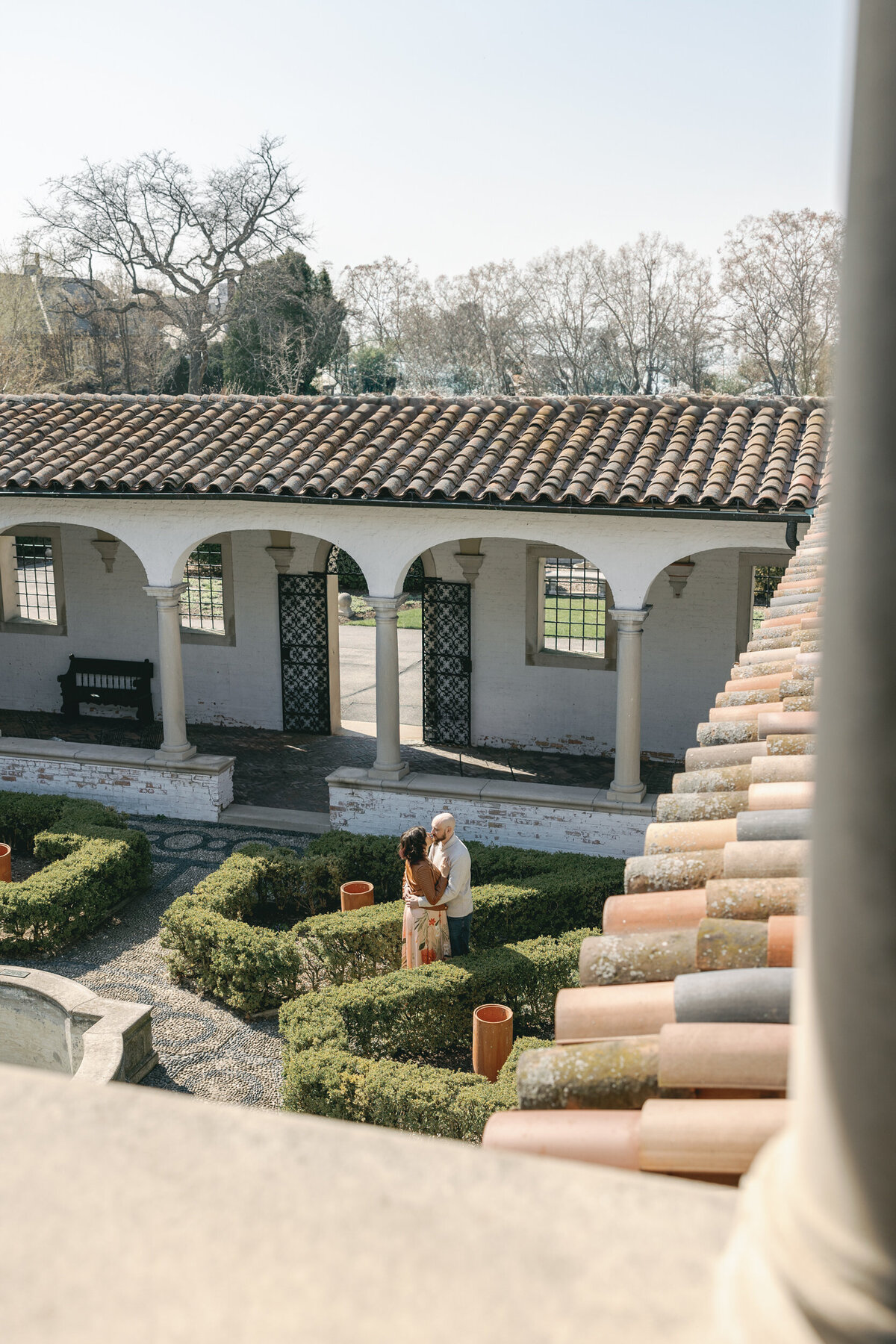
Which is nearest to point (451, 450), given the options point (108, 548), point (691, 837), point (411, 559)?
point (411, 559)

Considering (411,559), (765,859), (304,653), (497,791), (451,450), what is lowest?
(497,791)

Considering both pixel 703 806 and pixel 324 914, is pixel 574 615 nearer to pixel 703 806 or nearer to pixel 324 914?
pixel 324 914

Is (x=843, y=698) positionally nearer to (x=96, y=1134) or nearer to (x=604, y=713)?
(x=96, y=1134)

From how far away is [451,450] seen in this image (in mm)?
11805

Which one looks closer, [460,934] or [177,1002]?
[460,934]

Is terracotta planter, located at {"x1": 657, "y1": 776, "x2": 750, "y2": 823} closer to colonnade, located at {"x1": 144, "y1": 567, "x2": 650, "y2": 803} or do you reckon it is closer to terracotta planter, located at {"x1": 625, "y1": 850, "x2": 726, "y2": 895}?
terracotta planter, located at {"x1": 625, "y1": 850, "x2": 726, "y2": 895}

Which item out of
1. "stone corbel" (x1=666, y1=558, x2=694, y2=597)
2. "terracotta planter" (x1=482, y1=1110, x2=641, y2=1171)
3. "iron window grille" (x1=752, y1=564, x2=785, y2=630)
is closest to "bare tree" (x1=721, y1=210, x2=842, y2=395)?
"iron window grille" (x1=752, y1=564, x2=785, y2=630)

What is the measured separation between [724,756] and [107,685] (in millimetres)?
14284

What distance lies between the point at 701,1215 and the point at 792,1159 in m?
0.22

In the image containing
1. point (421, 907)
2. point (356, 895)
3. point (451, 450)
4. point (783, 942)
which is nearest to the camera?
point (783, 942)

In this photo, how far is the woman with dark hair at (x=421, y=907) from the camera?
7.43m

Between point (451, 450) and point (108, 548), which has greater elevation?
point (451, 450)

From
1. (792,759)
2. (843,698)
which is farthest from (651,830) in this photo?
(843,698)

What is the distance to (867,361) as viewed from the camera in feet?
2.34
